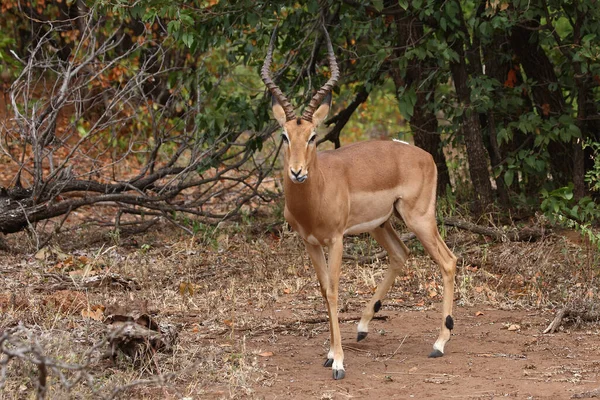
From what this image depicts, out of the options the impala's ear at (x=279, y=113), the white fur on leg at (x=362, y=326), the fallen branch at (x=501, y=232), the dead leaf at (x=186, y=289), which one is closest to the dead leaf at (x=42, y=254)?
the dead leaf at (x=186, y=289)

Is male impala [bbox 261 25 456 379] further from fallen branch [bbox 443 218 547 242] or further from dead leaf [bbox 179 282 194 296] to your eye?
fallen branch [bbox 443 218 547 242]

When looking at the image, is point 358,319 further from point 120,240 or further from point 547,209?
point 120,240

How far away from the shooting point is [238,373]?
513cm

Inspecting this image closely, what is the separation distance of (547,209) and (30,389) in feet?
17.1

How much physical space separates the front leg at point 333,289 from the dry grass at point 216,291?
1.37 feet

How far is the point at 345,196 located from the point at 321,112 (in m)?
0.59

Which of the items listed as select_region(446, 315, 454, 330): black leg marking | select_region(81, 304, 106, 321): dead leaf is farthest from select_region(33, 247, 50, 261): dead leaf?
select_region(446, 315, 454, 330): black leg marking

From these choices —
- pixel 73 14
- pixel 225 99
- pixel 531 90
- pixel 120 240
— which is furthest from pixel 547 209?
pixel 73 14

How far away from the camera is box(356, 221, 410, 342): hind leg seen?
6.21 m

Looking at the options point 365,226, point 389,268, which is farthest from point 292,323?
point 365,226

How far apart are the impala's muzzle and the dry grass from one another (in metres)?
1.12

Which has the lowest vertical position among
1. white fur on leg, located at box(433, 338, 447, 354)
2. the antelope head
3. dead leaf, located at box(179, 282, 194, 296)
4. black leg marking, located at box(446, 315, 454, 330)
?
dead leaf, located at box(179, 282, 194, 296)

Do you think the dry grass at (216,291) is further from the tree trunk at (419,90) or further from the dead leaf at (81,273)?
the tree trunk at (419,90)

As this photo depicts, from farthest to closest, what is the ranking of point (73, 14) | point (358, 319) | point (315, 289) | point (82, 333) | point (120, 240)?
1. point (73, 14)
2. point (120, 240)
3. point (315, 289)
4. point (358, 319)
5. point (82, 333)
